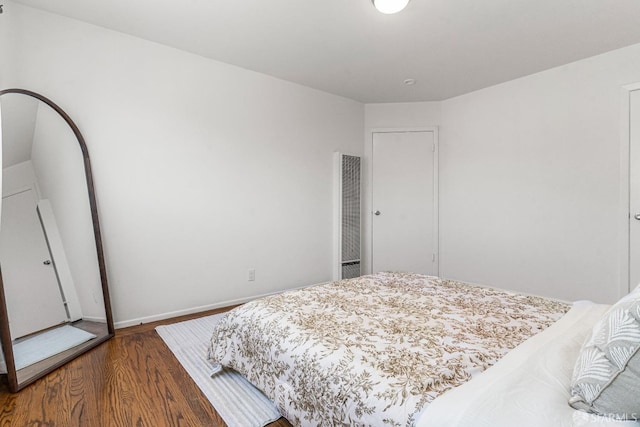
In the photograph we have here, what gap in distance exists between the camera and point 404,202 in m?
4.14

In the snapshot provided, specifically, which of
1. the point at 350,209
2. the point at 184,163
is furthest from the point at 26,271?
the point at 350,209

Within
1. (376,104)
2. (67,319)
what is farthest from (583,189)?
(67,319)

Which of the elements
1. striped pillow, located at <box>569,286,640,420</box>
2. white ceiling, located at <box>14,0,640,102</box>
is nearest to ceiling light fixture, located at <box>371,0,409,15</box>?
white ceiling, located at <box>14,0,640,102</box>

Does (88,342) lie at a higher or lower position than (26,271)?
lower

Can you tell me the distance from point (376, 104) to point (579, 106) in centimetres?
216

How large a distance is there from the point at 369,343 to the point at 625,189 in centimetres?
296

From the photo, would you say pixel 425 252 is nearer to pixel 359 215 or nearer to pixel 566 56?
pixel 359 215

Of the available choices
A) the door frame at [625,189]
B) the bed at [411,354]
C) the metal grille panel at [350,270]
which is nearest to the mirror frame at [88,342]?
the bed at [411,354]

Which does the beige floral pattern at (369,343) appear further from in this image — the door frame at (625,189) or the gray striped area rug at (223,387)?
the door frame at (625,189)

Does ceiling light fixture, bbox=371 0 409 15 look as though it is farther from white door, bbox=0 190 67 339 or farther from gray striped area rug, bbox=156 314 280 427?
white door, bbox=0 190 67 339

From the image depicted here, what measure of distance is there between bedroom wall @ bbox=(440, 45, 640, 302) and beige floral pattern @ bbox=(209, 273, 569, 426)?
70.7 inches

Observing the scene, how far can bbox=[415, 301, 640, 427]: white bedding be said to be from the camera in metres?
0.71

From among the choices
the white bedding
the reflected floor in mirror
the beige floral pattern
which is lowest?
the reflected floor in mirror

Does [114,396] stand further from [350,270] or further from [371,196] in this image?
[371,196]
